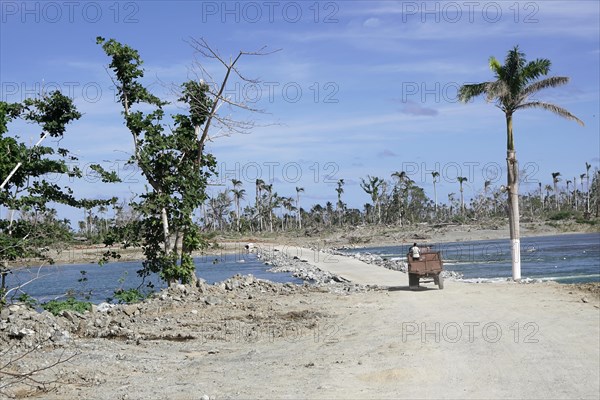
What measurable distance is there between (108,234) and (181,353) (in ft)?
29.7

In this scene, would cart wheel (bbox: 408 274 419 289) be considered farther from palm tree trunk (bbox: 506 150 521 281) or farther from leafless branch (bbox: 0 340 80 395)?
leafless branch (bbox: 0 340 80 395)

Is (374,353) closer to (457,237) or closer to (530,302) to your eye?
(530,302)

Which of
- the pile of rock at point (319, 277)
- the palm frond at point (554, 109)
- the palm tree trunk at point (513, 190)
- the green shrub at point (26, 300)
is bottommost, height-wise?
the pile of rock at point (319, 277)

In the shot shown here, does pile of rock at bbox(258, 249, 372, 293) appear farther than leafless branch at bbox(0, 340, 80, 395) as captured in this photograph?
Yes

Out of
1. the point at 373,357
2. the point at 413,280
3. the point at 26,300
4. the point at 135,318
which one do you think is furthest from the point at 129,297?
the point at 373,357

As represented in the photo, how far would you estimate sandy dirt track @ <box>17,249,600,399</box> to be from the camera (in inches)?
380

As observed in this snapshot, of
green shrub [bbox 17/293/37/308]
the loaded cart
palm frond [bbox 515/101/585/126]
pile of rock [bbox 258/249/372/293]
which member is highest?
palm frond [bbox 515/101/585/126]

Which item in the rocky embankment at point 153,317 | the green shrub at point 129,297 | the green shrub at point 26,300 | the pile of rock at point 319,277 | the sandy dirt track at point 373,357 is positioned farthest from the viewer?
the pile of rock at point 319,277

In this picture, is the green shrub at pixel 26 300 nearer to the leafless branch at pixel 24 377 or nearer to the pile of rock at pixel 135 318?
the pile of rock at pixel 135 318

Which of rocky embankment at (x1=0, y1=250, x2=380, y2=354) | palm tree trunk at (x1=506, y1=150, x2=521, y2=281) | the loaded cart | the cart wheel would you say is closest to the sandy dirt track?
rocky embankment at (x1=0, y1=250, x2=380, y2=354)

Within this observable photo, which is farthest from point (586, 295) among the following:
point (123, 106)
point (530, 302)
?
point (123, 106)

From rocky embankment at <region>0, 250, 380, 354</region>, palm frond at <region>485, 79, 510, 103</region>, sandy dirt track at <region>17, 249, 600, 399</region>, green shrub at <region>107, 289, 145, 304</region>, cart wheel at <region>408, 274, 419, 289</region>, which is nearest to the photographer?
sandy dirt track at <region>17, 249, 600, 399</region>

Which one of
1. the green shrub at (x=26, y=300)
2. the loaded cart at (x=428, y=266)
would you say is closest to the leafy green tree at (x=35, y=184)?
the green shrub at (x=26, y=300)

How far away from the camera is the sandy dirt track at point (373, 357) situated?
380 inches
